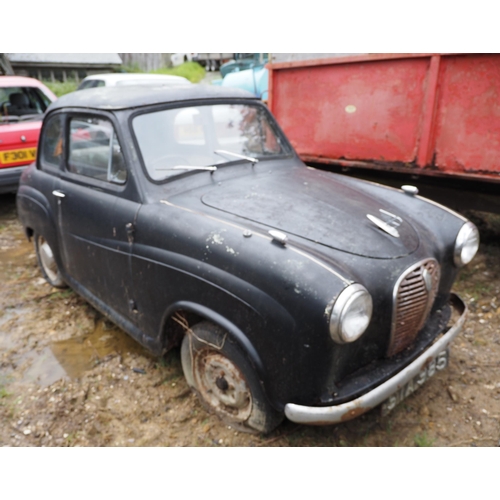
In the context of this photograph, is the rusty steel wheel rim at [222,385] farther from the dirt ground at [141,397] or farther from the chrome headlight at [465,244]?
the chrome headlight at [465,244]

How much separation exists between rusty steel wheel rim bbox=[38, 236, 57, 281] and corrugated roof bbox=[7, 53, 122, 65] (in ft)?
46.4

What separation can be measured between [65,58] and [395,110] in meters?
15.9

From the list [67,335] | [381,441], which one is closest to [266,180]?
[381,441]

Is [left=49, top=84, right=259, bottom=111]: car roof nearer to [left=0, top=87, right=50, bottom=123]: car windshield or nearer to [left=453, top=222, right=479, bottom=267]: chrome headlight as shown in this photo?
[left=453, top=222, right=479, bottom=267]: chrome headlight

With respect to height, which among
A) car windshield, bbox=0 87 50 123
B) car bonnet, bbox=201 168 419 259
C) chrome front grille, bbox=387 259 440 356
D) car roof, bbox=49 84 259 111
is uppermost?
car roof, bbox=49 84 259 111

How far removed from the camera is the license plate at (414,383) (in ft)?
7.30

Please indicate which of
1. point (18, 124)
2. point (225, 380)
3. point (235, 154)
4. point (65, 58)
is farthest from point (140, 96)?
point (65, 58)

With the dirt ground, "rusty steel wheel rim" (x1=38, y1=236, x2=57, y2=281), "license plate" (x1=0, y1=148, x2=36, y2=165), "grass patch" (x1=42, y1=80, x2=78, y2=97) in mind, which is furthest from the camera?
"grass patch" (x1=42, y1=80, x2=78, y2=97)

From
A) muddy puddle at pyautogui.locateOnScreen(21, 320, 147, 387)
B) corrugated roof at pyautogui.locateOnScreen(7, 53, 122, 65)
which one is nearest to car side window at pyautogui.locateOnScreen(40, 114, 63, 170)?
muddy puddle at pyautogui.locateOnScreen(21, 320, 147, 387)

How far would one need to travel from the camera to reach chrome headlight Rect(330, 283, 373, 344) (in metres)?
1.83

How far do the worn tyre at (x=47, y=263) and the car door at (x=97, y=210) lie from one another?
0.63 metres

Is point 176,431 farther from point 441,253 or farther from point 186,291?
point 441,253

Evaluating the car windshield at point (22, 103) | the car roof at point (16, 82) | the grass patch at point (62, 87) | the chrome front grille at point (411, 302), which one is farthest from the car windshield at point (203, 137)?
the grass patch at point (62, 87)

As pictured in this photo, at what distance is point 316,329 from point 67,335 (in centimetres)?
244
